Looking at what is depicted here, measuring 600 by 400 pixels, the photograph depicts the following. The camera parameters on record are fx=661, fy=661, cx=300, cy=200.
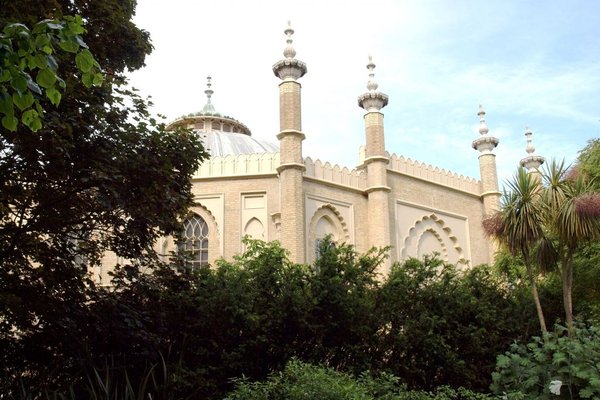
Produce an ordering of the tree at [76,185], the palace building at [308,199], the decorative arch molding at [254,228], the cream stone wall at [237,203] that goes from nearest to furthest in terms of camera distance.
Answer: the tree at [76,185] < the palace building at [308,199] < the cream stone wall at [237,203] < the decorative arch molding at [254,228]

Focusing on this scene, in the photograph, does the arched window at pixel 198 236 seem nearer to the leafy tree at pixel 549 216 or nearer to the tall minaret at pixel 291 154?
the tall minaret at pixel 291 154

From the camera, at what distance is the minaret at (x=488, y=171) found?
2420 centimetres

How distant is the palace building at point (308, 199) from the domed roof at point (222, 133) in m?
3.46

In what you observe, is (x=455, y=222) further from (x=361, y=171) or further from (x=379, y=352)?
(x=379, y=352)

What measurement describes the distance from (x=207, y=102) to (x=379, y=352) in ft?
70.4

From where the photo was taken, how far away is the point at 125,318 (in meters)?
8.84

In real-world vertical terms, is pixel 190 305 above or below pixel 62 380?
above

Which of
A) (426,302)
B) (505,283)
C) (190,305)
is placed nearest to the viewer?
(190,305)

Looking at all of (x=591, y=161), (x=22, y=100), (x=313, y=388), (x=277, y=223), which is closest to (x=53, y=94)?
(x=22, y=100)

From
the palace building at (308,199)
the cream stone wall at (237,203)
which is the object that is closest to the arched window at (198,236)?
the palace building at (308,199)

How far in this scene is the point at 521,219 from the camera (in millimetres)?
11008

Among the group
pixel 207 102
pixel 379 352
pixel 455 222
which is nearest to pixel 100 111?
pixel 379 352

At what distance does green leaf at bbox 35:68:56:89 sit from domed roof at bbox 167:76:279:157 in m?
20.6

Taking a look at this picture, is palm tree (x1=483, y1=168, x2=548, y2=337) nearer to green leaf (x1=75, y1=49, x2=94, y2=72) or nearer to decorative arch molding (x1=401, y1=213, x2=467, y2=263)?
green leaf (x1=75, y1=49, x2=94, y2=72)
